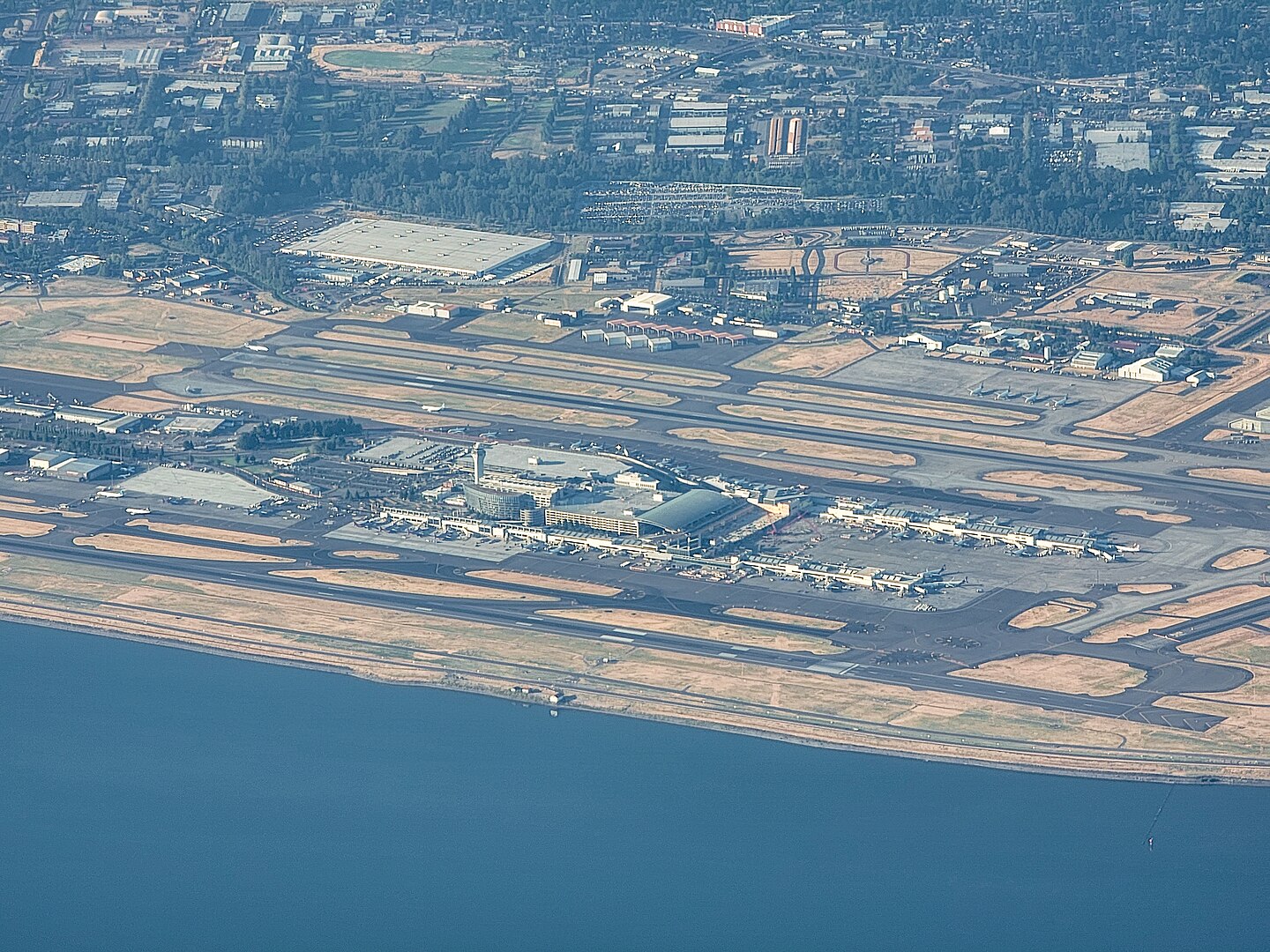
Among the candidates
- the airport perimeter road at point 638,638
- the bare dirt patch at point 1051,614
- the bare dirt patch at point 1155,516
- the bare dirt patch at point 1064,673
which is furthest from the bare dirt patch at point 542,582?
the bare dirt patch at point 1155,516

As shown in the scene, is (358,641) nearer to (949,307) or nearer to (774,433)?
(774,433)

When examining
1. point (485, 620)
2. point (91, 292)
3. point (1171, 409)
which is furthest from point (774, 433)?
point (91, 292)

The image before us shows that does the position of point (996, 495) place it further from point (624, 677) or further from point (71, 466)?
point (71, 466)

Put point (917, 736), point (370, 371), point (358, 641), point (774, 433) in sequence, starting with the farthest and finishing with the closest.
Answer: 1. point (370, 371)
2. point (774, 433)
3. point (358, 641)
4. point (917, 736)

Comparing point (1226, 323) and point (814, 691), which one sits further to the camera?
point (1226, 323)

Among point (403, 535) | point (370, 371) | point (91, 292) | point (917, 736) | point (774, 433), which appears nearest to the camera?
point (917, 736)

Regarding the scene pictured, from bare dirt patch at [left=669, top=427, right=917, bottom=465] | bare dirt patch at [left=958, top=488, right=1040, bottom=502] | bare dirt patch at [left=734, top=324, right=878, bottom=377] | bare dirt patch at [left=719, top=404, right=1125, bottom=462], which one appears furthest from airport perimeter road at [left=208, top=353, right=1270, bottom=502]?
bare dirt patch at [left=734, top=324, right=878, bottom=377]

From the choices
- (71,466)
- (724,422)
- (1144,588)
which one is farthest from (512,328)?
(1144,588)

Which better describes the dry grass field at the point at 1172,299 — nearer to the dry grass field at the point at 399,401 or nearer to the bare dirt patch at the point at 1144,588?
the dry grass field at the point at 399,401
